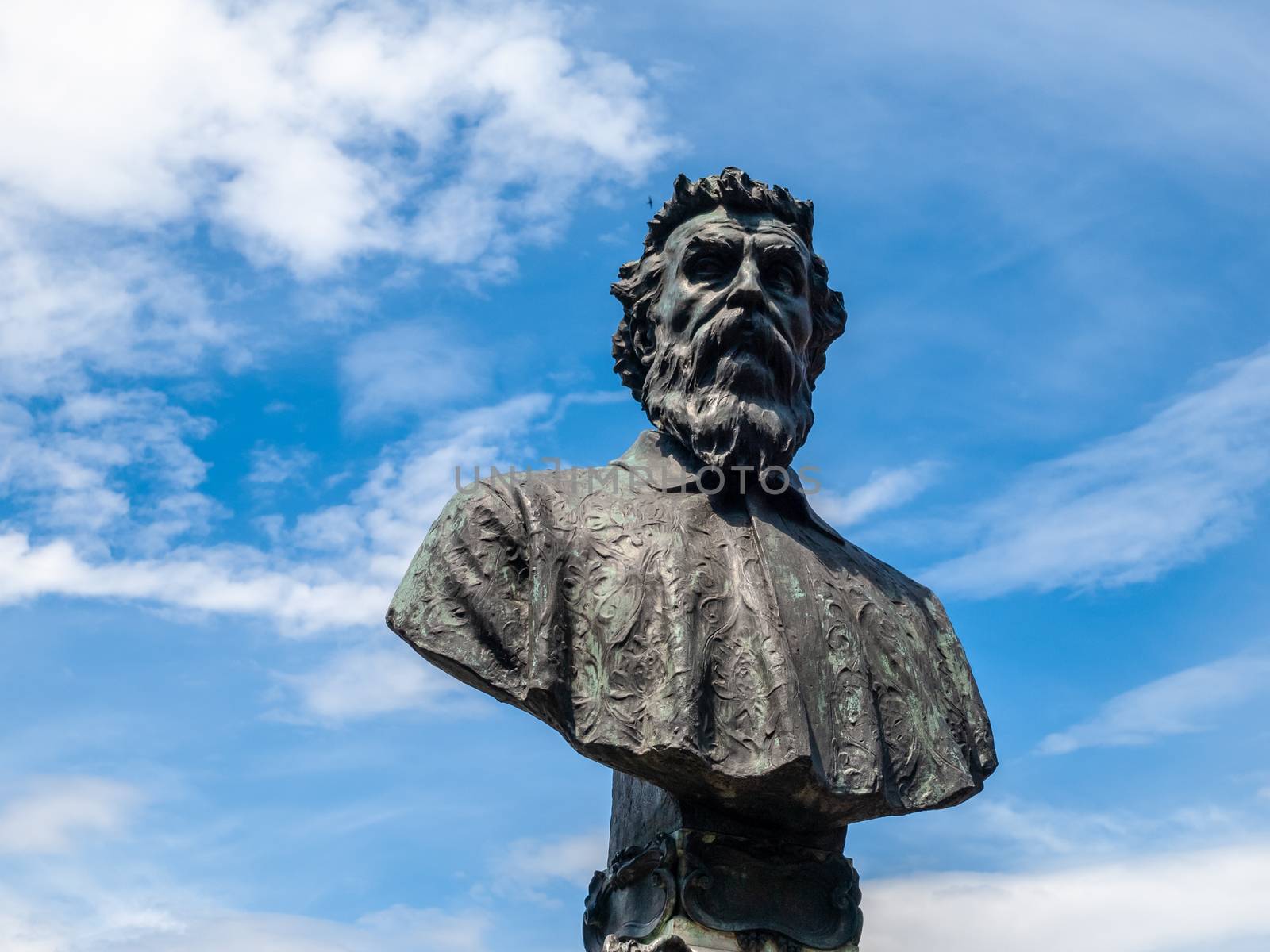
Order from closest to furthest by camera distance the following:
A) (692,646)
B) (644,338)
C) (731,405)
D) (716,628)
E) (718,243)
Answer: (692,646), (716,628), (731,405), (718,243), (644,338)

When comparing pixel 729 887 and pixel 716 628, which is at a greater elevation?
pixel 716 628

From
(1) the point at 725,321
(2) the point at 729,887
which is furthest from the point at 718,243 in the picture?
(2) the point at 729,887

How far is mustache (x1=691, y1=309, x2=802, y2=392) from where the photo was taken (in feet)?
23.3

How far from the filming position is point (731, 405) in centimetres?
709

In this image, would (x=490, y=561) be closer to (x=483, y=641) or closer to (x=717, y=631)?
(x=483, y=641)

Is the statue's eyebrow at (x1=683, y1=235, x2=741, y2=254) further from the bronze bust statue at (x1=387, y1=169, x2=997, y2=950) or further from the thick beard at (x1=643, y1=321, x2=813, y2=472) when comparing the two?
the thick beard at (x1=643, y1=321, x2=813, y2=472)

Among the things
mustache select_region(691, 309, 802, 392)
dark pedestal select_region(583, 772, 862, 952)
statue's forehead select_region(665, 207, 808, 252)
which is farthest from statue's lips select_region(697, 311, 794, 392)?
dark pedestal select_region(583, 772, 862, 952)

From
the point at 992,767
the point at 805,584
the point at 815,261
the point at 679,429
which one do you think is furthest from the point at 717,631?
the point at 815,261

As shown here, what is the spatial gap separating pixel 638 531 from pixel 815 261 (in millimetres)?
1658

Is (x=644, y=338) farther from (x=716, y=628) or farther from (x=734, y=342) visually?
(x=716, y=628)

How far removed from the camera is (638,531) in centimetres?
698

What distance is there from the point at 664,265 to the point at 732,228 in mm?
373

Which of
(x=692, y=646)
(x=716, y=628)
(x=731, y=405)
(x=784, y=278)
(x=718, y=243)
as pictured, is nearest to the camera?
(x=692, y=646)

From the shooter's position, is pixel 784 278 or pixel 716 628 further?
pixel 784 278
